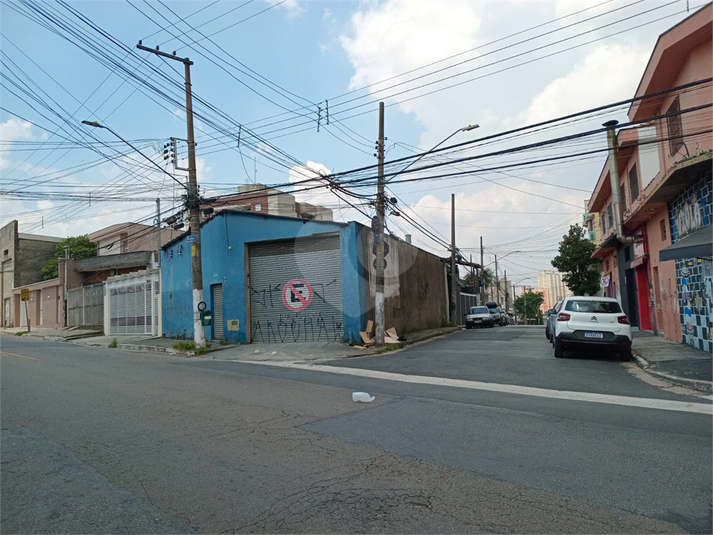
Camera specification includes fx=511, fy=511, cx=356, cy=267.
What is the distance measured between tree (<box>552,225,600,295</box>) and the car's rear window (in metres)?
20.0

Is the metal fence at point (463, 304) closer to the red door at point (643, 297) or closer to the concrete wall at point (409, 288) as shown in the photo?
the concrete wall at point (409, 288)

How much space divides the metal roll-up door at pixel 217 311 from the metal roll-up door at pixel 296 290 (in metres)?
1.66

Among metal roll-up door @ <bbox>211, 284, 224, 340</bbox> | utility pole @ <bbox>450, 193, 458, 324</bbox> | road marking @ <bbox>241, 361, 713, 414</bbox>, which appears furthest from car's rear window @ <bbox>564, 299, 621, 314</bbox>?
utility pole @ <bbox>450, 193, 458, 324</bbox>

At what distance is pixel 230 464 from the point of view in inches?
201

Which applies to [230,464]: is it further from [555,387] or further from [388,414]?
[555,387]

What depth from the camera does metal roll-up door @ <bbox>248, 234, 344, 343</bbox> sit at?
1939cm

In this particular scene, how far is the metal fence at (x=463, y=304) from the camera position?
40028mm

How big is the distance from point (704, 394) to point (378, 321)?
10472 millimetres

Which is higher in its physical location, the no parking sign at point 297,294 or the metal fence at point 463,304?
the no parking sign at point 297,294

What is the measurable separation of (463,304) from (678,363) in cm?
3172

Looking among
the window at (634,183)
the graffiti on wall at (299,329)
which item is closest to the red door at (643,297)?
the window at (634,183)

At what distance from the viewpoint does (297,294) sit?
20.0m

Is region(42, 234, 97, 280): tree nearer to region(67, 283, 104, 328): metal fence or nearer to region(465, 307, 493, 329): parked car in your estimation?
region(67, 283, 104, 328): metal fence

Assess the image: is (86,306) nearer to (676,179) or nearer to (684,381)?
(676,179)
